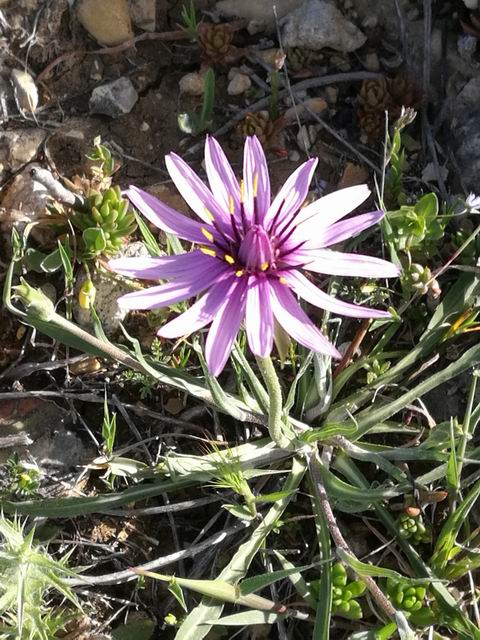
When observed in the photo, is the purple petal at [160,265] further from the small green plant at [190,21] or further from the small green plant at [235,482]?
the small green plant at [190,21]

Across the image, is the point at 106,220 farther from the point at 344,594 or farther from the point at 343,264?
the point at 344,594

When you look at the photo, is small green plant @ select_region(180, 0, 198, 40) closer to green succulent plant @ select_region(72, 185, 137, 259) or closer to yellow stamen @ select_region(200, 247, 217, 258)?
green succulent plant @ select_region(72, 185, 137, 259)

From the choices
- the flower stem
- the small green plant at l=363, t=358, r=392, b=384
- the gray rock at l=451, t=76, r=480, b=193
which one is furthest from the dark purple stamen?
the gray rock at l=451, t=76, r=480, b=193

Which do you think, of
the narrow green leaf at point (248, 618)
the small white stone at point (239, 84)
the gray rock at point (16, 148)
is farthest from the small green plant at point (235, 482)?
the small white stone at point (239, 84)

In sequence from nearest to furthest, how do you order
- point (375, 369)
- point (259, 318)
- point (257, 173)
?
point (259, 318) < point (257, 173) < point (375, 369)

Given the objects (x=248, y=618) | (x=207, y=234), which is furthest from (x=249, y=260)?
(x=248, y=618)

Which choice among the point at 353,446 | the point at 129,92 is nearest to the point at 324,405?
the point at 353,446
